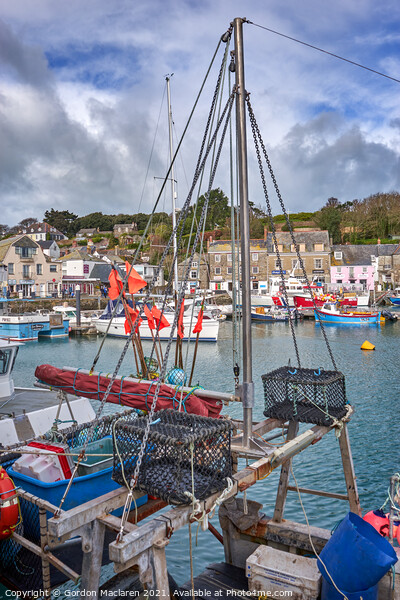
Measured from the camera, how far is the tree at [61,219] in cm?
13650

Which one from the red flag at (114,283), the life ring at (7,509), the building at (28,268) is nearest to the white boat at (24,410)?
the life ring at (7,509)

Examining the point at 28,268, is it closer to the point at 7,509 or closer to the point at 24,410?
the point at 24,410

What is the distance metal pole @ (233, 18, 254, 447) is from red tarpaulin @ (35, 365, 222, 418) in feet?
5.16

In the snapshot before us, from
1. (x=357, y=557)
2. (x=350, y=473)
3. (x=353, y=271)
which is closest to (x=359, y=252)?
(x=353, y=271)

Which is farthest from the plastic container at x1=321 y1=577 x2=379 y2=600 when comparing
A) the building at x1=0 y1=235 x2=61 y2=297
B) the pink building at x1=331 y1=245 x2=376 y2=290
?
the pink building at x1=331 y1=245 x2=376 y2=290

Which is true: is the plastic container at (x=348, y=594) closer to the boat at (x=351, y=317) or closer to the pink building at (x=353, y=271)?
the boat at (x=351, y=317)

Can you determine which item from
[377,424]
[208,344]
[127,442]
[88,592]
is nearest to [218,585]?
[88,592]

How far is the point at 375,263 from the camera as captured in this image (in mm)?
76625

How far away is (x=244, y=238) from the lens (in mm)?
6062

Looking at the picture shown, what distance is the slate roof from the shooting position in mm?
76750

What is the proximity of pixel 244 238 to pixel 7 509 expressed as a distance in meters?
5.06

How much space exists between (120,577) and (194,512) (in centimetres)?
302

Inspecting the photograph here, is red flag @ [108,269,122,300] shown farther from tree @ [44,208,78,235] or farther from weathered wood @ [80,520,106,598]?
tree @ [44,208,78,235]

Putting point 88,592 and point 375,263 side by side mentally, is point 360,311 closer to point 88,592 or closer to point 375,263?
point 375,263
